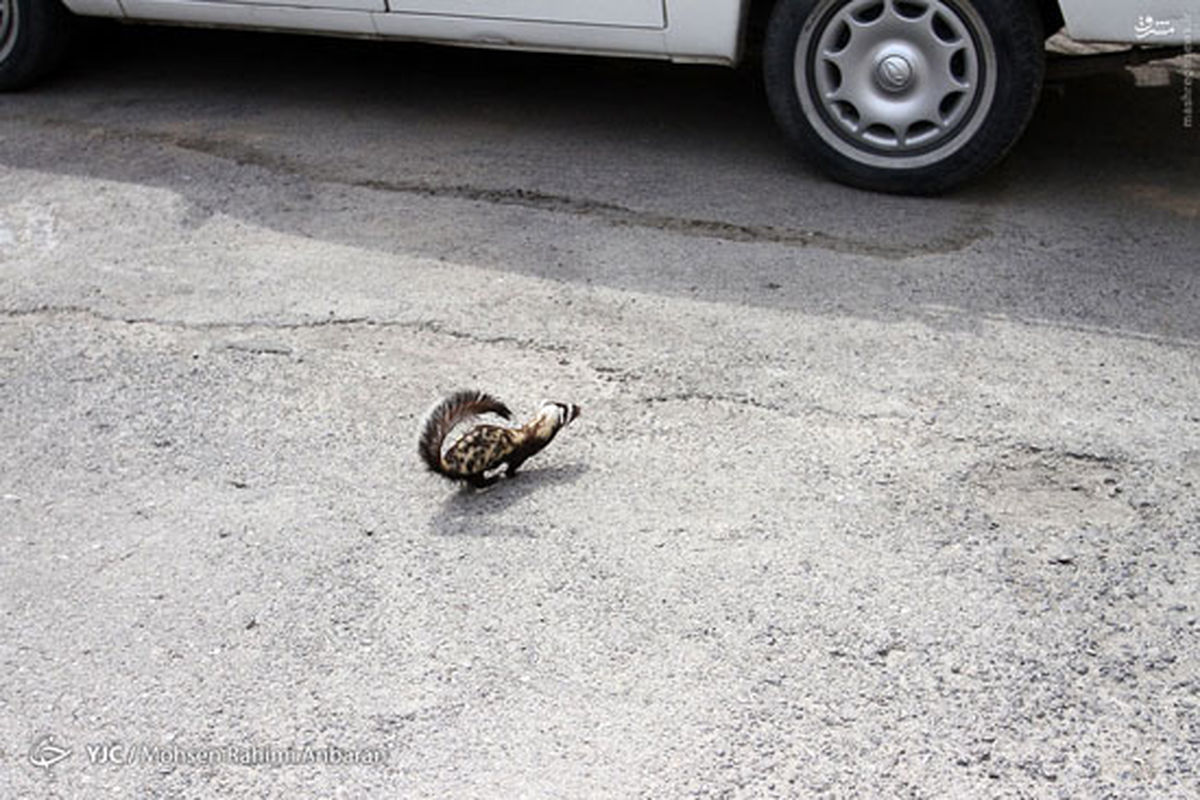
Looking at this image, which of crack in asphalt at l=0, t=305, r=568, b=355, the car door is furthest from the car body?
crack in asphalt at l=0, t=305, r=568, b=355

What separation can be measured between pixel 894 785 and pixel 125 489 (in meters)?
2.10

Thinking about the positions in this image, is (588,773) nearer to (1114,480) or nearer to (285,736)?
(285,736)

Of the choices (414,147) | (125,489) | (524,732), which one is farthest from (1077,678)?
(414,147)

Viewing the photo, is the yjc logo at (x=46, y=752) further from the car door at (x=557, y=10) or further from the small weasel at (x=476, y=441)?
the car door at (x=557, y=10)

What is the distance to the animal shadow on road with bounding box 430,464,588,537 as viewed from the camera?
4062 mm

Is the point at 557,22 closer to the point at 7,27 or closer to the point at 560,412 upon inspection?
the point at 560,412

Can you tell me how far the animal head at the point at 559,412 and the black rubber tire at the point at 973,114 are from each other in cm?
189

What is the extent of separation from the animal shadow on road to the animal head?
12 centimetres

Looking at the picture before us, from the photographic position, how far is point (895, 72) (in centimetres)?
571

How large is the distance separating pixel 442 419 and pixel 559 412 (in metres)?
0.35

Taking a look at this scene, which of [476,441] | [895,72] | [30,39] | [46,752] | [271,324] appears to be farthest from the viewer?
[30,39]

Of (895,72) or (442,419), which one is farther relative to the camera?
(895,72)

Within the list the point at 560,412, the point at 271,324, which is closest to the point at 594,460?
the point at 560,412

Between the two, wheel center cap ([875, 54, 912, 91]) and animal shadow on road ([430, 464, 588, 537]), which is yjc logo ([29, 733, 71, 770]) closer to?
animal shadow on road ([430, 464, 588, 537])
